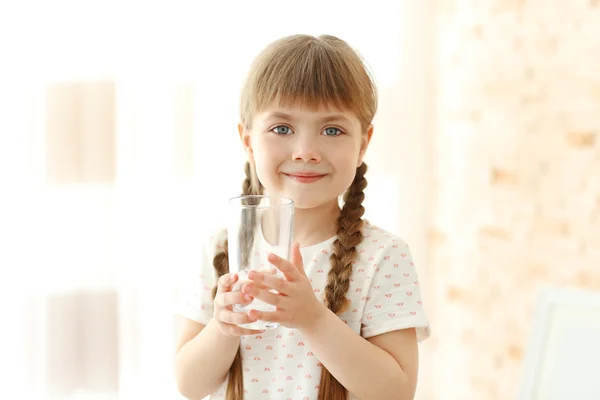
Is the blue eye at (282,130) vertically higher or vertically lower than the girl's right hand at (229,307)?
higher

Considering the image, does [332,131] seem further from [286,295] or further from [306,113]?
[286,295]

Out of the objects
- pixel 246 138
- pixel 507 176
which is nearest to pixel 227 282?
pixel 246 138

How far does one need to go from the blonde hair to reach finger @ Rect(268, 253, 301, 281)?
201mm

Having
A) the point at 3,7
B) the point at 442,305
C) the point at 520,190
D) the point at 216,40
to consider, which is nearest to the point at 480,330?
the point at 442,305

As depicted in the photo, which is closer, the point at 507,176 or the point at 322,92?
the point at 322,92

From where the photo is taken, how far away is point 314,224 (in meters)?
1.41

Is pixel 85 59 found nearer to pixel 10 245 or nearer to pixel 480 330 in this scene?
pixel 10 245

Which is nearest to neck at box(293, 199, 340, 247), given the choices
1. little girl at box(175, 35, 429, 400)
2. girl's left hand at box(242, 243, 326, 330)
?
little girl at box(175, 35, 429, 400)

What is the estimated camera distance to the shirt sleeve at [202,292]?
1407mm

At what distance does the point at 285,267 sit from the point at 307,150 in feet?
0.77

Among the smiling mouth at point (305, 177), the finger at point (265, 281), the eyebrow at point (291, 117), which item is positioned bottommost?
the finger at point (265, 281)

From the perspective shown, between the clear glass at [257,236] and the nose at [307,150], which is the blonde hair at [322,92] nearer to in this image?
the nose at [307,150]

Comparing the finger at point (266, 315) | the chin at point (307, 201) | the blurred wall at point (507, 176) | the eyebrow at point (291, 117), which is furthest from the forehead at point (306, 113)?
the blurred wall at point (507, 176)

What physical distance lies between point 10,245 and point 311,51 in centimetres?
113
